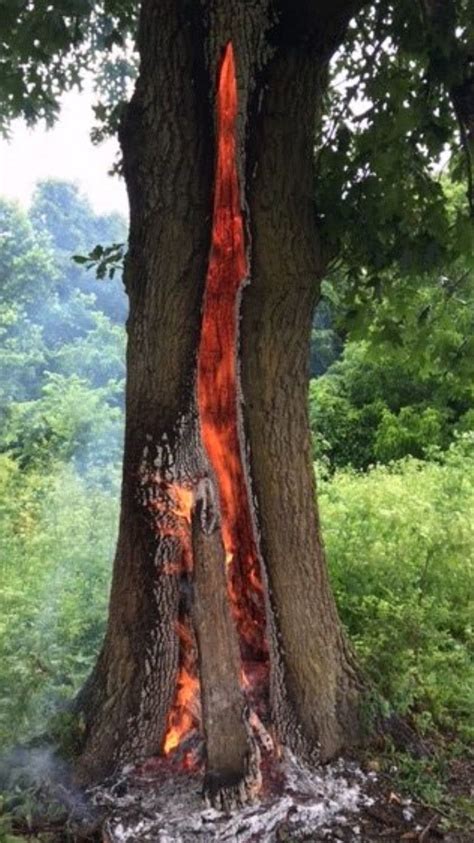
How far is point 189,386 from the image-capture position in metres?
2.88

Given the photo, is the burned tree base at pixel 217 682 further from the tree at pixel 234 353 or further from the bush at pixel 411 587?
the bush at pixel 411 587

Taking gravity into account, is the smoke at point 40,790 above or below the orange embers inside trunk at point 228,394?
below

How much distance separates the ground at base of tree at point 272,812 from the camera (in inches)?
108

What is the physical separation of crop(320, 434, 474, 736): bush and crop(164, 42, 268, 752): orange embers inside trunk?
86cm

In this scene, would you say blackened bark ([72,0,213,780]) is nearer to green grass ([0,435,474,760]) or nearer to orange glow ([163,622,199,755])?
orange glow ([163,622,199,755])

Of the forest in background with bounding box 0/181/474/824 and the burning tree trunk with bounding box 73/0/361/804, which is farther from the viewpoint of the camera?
the forest in background with bounding box 0/181/474/824

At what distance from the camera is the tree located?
2836mm

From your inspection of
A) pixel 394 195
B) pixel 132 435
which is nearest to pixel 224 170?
pixel 394 195

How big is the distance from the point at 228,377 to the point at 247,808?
5.28 feet

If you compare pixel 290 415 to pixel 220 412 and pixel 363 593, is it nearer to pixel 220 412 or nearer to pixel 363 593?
pixel 220 412

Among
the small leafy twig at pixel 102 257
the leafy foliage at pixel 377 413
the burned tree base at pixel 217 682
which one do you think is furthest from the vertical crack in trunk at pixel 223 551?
the leafy foliage at pixel 377 413

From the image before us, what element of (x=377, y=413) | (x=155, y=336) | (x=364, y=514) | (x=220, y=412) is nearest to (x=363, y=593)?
(x=364, y=514)

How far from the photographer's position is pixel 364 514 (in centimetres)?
604

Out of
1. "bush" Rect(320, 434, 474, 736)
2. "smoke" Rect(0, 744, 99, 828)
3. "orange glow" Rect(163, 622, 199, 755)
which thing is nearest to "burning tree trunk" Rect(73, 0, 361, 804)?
"orange glow" Rect(163, 622, 199, 755)
